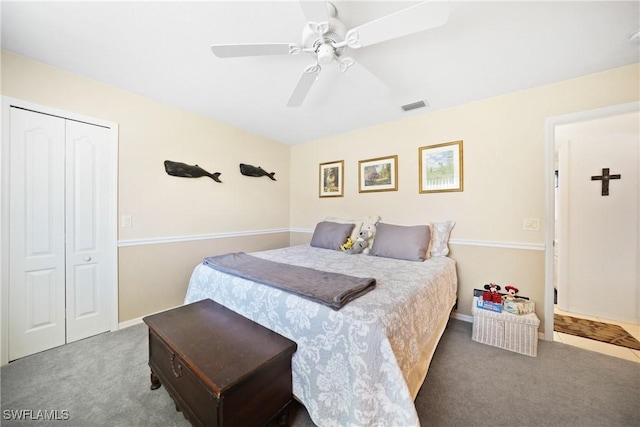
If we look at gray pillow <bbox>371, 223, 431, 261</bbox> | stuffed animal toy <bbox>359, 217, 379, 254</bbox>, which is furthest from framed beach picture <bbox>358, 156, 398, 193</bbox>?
gray pillow <bbox>371, 223, 431, 261</bbox>

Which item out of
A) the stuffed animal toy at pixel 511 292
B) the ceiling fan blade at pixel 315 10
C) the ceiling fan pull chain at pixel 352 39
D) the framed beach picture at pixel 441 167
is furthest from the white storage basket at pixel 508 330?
the ceiling fan blade at pixel 315 10

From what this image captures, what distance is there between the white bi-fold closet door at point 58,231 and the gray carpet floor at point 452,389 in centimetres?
25

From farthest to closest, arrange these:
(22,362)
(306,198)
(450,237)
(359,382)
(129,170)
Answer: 1. (306,198)
2. (450,237)
3. (129,170)
4. (22,362)
5. (359,382)

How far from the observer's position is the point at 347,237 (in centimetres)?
304

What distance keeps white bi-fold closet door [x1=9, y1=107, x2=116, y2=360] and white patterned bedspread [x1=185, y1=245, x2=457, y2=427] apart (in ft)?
4.74

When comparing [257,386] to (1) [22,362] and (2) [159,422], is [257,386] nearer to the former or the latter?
(2) [159,422]

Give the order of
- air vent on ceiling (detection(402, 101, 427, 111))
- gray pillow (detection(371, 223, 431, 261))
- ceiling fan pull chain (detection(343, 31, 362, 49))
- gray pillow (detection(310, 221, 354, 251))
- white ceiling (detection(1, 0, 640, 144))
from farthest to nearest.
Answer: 1. gray pillow (detection(310, 221, 354, 251))
2. air vent on ceiling (detection(402, 101, 427, 111))
3. gray pillow (detection(371, 223, 431, 261))
4. white ceiling (detection(1, 0, 640, 144))
5. ceiling fan pull chain (detection(343, 31, 362, 49))

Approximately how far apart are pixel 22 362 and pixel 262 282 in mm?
Result: 2037

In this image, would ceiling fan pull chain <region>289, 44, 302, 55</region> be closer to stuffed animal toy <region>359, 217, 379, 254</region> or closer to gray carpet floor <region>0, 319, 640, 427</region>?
stuffed animal toy <region>359, 217, 379, 254</region>

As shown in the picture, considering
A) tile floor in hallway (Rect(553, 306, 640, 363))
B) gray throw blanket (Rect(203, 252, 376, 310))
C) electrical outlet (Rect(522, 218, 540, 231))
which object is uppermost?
electrical outlet (Rect(522, 218, 540, 231))

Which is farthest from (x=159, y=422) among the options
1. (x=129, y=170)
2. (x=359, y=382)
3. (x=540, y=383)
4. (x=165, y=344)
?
(x=540, y=383)

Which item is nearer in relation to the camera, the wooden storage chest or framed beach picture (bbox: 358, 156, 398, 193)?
the wooden storage chest

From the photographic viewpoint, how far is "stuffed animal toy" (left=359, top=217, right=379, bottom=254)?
114 inches

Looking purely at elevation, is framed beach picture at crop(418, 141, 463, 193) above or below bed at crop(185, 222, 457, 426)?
above
